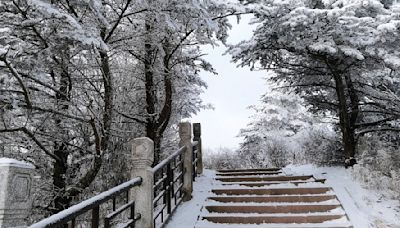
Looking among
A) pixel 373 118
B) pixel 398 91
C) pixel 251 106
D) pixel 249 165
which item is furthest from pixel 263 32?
pixel 251 106

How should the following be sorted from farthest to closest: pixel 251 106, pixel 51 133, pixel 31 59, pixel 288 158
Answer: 1. pixel 251 106
2. pixel 288 158
3. pixel 51 133
4. pixel 31 59

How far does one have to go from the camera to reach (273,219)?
6.44m

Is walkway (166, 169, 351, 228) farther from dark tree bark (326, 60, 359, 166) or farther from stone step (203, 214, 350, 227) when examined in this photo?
dark tree bark (326, 60, 359, 166)

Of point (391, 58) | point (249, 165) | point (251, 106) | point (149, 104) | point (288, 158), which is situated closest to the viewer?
point (391, 58)

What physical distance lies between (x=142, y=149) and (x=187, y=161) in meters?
2.60

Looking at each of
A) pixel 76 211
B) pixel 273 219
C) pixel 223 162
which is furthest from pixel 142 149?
pixel 223 162

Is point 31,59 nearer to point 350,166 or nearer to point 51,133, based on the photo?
point 51,133

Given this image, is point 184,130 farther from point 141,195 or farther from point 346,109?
point 346,109

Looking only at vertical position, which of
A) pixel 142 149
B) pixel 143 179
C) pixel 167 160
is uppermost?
pixel 142 149

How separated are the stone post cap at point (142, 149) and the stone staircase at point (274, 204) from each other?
169 centimetres

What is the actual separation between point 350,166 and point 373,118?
2.50m

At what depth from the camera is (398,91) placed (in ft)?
29.0

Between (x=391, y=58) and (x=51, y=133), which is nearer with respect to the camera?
(x=391, y=58)

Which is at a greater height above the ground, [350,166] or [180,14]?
[180,14]
